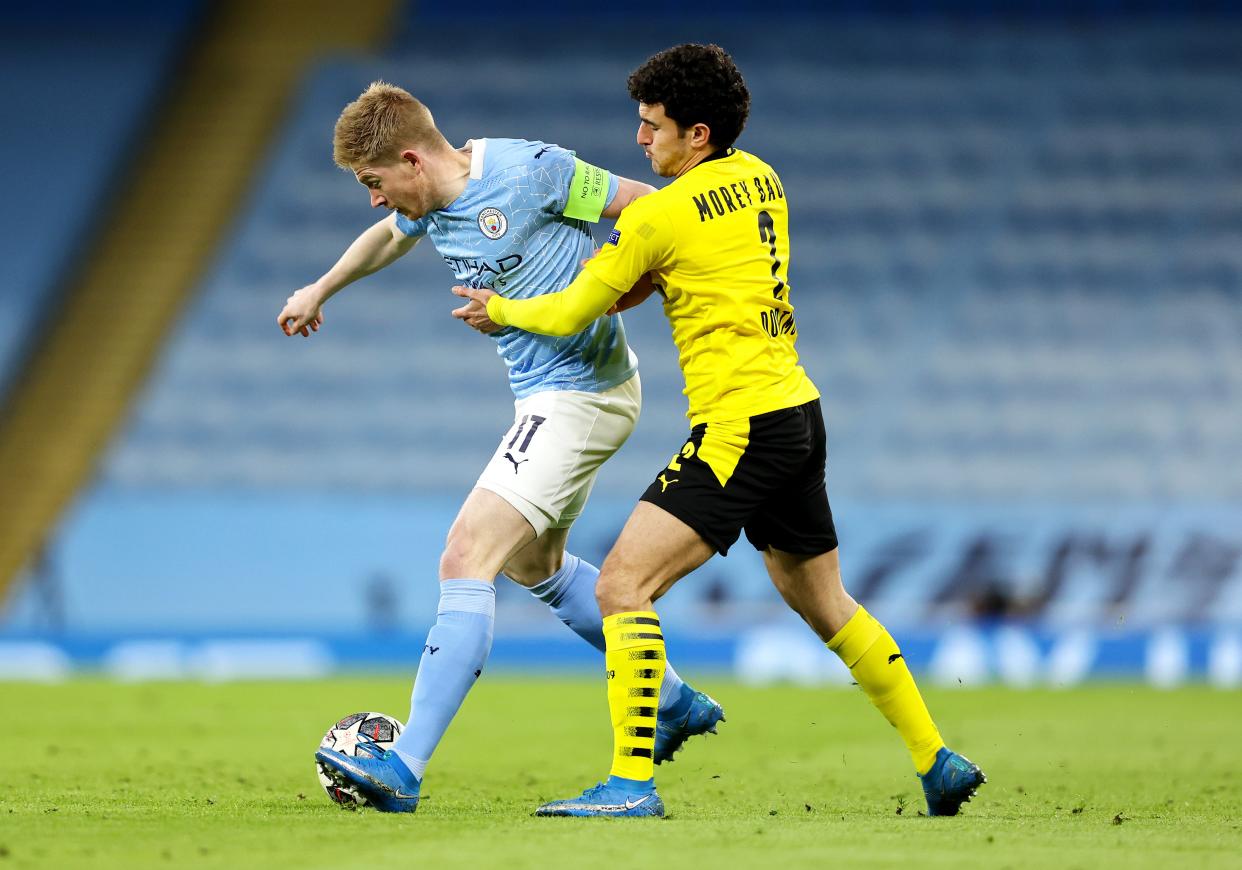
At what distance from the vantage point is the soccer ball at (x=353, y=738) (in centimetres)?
516

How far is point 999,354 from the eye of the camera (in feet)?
58.9

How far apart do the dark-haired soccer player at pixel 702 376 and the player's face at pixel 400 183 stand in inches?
15.5

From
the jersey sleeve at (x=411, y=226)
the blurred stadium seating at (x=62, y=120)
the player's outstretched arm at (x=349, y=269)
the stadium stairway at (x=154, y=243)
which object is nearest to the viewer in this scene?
the jersey sleeve at (x=411, y=226)

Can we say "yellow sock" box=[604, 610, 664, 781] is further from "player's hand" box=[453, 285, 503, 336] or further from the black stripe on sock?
"player's hand" box=[453, 285, 503, 336]

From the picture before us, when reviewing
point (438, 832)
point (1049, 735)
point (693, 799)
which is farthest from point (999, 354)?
point (438, 832)

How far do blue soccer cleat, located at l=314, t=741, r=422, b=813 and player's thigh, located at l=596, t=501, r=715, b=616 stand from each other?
755mm

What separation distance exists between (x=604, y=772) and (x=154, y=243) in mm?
14891

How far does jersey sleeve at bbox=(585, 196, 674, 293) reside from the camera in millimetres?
5090

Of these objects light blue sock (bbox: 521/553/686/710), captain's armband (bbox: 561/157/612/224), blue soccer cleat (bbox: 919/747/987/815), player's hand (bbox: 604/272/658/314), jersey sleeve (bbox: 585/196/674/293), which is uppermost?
captain's armband (bbox: 561/157/612/224)

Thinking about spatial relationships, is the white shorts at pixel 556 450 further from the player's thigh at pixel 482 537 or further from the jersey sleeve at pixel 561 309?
the jersey sleeve at pixel 561 309

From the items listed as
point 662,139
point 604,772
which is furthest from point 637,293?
point 604,772

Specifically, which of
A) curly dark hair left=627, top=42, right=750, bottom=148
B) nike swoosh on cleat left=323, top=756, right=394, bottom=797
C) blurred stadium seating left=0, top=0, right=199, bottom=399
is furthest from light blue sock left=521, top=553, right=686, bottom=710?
blurred stadium seating left=0, top=0, right=199, bottom=399

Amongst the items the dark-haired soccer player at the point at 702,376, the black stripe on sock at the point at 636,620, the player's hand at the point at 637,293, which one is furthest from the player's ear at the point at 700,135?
the black stripe on sock at the point at 636,620

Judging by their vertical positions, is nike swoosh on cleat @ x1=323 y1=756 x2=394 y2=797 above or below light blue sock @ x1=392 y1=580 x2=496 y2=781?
below
